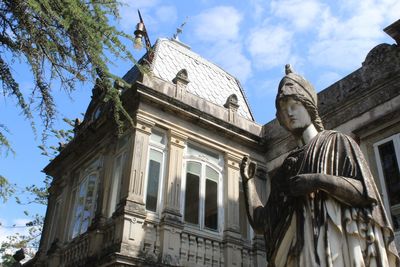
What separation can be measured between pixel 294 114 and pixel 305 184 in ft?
2.39

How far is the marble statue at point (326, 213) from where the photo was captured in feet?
7.79

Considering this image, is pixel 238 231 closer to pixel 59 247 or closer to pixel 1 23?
pixel 59 247

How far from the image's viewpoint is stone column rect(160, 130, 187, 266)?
10.1 m

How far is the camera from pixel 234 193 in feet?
39.8

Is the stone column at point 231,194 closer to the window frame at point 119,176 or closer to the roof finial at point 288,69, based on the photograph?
the window frame at point 119,176

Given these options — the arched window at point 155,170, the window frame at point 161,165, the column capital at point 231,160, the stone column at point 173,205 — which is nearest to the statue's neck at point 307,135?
the stone column at point 173,205

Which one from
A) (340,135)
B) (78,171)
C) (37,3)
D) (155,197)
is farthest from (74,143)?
(340,135)

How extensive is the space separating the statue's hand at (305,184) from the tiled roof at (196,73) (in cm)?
1095

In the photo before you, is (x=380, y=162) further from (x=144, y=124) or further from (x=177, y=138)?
(x=144, y=124)

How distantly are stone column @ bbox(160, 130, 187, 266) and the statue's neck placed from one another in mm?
7506

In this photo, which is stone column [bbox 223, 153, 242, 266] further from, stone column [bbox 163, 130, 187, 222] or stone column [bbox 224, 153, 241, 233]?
stone column [bbox 163, 130, 187, 222]

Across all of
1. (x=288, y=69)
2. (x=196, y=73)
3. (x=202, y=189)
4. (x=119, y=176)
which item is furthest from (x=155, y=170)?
(x=288, y=69)

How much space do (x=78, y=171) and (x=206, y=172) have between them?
420 cm

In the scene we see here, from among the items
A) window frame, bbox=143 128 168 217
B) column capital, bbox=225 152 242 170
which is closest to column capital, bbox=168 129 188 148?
window frame, bbox=143 128 168 217
